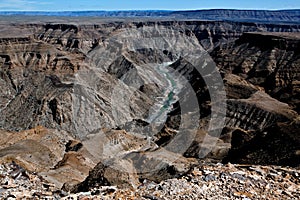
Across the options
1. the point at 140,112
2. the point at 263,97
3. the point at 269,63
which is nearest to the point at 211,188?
the point at 263,97

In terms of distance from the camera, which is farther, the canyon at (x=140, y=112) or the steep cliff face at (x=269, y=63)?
the steep cliff face at (x=269, y=63)

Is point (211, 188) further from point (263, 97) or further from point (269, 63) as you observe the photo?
point (269, 63)

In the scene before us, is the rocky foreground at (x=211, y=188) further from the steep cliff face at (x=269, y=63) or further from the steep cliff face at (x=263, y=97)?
the steep cliff face at (x=269, y=63)

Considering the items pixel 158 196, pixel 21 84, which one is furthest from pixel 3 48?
pixel 158 196

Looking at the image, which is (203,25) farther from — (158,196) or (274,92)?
(158,196)

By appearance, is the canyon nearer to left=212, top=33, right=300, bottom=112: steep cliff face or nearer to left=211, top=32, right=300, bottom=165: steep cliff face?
left=211, top=32, right=300, bottom=165: steep cliff face

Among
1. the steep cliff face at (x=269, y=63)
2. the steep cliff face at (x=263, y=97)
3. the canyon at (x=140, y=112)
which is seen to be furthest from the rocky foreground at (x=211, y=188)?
the steep cliff face at (x=269, y=63)

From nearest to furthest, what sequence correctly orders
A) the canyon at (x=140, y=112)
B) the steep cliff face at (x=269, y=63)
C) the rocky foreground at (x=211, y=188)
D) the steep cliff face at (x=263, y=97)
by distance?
the rocky foreground at (x=211, y=188), the steep cliff face at (x=263, y=97), the canyon at (x=140, y=112), the steep cliff face at (x=269, y=63)
